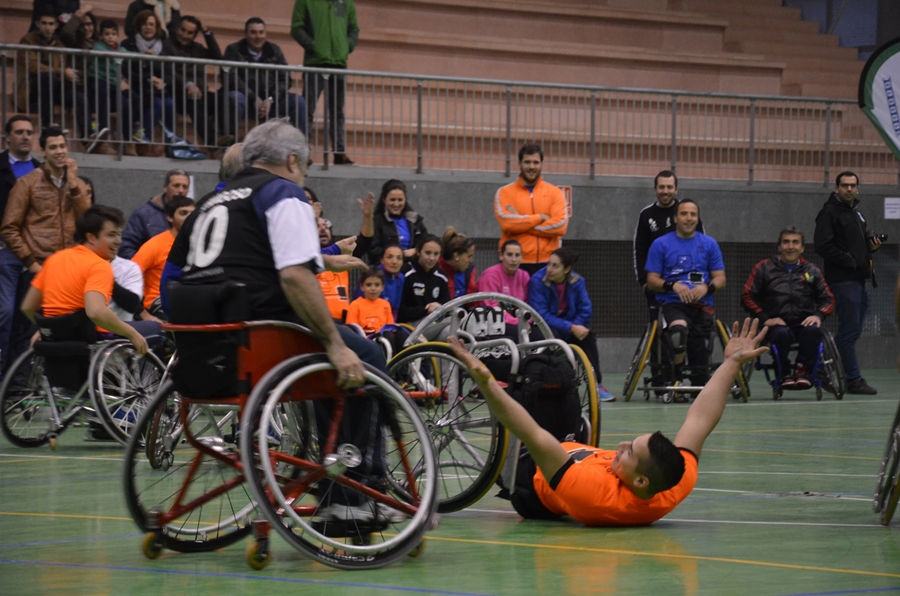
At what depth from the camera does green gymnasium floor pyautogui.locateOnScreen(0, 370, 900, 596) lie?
4125 millimetres

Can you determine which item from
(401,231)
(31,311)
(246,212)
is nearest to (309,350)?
(246,212)

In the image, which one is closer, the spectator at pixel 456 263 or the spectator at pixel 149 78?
the spectator at pixel 456 263

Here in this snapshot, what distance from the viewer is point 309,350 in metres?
4.52

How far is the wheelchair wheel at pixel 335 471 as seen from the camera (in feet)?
13.7

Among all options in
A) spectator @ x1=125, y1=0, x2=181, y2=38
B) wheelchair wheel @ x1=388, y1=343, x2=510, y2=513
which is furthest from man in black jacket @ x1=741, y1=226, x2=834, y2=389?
wheelchair wheel @ x1=388, y1=343, x2=510, y2=513

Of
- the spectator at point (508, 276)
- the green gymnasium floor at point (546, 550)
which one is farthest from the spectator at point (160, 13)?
the green gymnasium floor at point (546, 550)

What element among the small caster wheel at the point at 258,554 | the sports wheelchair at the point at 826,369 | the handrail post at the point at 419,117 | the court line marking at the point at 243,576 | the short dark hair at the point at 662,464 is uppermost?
the handrail post at the point at 419,117

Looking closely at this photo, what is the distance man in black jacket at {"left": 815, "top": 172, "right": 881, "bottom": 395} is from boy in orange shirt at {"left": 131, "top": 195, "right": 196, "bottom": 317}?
6690 millimetres

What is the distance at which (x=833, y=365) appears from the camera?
12344 mm

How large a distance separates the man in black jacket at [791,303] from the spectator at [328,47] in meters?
4.58

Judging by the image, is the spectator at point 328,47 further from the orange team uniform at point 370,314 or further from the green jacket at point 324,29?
the orange team uniform at point 370,314

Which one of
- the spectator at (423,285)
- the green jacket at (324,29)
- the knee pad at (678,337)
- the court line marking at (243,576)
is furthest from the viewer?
the green jacket at (324,29)

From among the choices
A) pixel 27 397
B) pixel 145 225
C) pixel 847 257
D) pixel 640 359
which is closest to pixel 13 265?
pixel 145 225

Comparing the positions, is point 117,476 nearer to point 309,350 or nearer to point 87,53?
point 309,350
